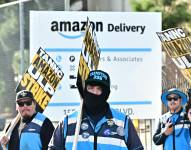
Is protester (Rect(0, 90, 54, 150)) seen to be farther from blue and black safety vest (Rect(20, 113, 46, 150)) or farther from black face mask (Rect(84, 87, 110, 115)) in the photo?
black face mask (Rect(84, 87, 110, 115))

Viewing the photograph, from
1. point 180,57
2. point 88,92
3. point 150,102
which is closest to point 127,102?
point 150,102

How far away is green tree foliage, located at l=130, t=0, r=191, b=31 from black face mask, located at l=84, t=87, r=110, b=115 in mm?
15936

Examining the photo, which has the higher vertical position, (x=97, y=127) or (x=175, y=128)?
(x=97, y=127)

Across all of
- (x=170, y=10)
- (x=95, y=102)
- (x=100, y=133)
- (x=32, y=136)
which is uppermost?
(x=170, y=10)

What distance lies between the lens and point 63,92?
10.0 meters

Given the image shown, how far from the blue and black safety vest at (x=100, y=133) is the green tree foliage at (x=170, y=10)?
15988mm

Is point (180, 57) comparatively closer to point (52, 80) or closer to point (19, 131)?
point (52, 80)

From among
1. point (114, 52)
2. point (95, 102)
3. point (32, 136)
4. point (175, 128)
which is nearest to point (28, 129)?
point (32, 136)

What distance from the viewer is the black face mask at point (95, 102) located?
6168 millimetres

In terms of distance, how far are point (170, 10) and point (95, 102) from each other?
1712 cm

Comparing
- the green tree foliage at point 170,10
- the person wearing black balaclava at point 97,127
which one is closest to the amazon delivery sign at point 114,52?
the person wearing black balaclava at point 97,127

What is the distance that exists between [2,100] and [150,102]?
2012mm

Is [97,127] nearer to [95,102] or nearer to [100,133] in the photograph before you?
[100,133]

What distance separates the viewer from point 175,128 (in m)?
8.56
